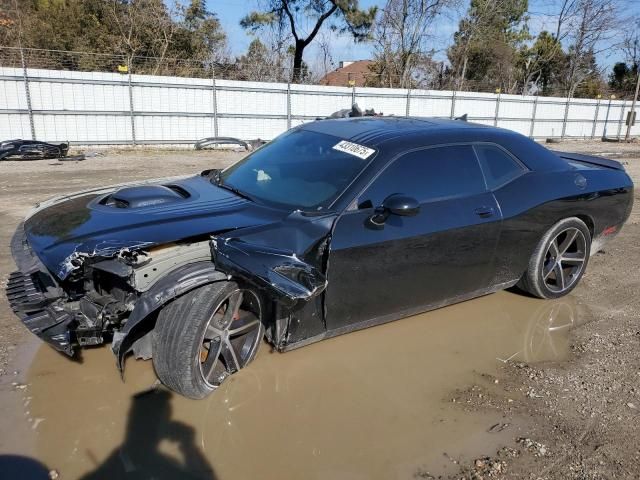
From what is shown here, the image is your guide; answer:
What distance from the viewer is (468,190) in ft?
12.1

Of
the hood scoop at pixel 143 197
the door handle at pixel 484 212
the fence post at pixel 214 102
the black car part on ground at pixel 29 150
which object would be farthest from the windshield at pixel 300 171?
the fence post at pixel 214 102

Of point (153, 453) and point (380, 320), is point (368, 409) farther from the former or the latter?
point (153, 453)

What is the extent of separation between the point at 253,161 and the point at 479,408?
249 cm

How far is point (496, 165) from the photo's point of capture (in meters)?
3.94

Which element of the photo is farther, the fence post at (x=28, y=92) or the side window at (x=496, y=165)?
the fence post at (x=28, y=92)

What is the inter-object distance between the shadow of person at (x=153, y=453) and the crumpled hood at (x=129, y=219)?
891mm

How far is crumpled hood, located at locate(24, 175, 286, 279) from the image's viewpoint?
2738 mm

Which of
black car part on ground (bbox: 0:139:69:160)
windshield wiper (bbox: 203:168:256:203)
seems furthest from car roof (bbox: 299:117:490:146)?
black car part on ground (bbox: 0:139:69:160)

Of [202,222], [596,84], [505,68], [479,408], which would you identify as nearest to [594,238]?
[479,408]

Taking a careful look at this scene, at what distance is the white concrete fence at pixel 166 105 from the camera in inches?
606

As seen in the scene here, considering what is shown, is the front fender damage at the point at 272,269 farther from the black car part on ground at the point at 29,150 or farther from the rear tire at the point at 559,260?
the black car part on ground at the point at 29,150

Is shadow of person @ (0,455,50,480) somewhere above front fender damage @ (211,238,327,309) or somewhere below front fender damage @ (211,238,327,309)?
below

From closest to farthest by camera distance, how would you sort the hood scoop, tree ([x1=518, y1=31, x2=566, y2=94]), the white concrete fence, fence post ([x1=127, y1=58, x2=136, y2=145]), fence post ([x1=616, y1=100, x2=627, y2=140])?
the hood scoop → the white concrete fence → fence post ([x1=127, y1=58, x2=136, y2=145]) → fence post ([x1=616, y1=100, x2=627, y2=140]) → tree ([x1=518, y1=31, x2=566, y2=94])

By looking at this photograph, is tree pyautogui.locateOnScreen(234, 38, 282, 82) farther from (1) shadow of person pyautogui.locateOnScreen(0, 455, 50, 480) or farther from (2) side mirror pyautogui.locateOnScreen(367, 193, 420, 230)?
(1) shadow of person pyautogui.locateOnScreen(0, 455, 50, 480)
